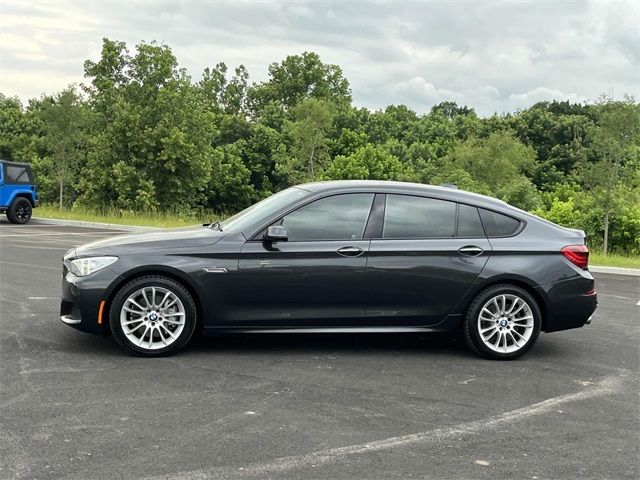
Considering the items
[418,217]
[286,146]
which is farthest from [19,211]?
[286,146]

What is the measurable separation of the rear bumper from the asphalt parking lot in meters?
0.35

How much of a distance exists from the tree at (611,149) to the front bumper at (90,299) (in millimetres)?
16375

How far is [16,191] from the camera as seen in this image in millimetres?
25141

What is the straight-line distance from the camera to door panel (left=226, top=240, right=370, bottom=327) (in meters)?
6.68

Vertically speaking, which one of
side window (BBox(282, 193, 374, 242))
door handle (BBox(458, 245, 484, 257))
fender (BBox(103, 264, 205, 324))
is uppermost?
side window (BBox(282, 193, 374, 242))

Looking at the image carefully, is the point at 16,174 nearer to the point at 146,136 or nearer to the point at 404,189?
the point at 146,136

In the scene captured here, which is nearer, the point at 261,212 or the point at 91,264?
the point at 91,264

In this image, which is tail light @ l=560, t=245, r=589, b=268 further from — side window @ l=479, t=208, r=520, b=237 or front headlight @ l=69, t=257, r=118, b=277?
front headlight @ l=69, t=257, r=118, b=277

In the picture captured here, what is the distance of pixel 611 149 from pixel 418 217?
599 inches

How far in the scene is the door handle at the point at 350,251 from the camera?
676 cm

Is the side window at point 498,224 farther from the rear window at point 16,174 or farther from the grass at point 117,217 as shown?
the rear window at point 16,174

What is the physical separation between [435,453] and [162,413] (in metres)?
1.85

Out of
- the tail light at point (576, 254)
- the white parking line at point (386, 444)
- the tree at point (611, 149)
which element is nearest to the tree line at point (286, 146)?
the tree at point (611, 149)

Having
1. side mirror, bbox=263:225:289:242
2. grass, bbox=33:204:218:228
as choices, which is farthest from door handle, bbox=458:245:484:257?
grass, bbox=33:204:218:228
